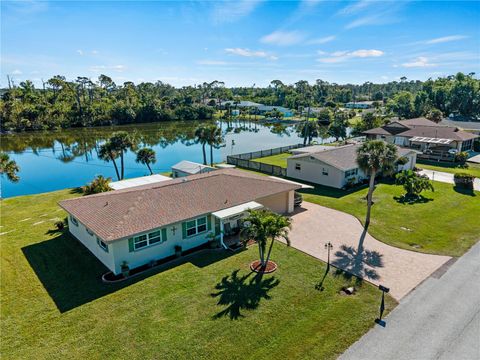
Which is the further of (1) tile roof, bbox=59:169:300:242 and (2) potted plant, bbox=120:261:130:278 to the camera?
(1) tile roof, bbox=59:169:300:242

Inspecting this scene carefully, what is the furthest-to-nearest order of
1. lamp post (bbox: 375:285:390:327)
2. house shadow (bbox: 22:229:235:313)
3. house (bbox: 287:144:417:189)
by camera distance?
house (bbox: 287:144:417:189)
house shadow (bbox: 22:229:235:313)
lamp post (bbox: 375:285:390:327)

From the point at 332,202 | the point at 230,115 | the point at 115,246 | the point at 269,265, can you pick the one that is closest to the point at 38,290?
the point at 115,246

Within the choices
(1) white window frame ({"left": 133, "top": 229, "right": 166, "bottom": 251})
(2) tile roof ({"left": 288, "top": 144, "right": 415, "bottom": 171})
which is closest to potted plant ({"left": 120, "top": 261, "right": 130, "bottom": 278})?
(1) white window frame ({"left": 133, "top": 229, "right": 166, "bottom": 251})

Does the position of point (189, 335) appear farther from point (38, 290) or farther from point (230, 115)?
point (230, 115)

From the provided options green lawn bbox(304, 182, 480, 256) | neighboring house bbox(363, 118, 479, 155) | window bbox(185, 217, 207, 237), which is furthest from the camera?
neighboring house bbox(363, 118, 479, 155)

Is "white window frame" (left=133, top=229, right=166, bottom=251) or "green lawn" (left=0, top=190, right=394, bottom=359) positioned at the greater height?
A: "white window frame" (left=133, top=229, right=166, bottom=251)

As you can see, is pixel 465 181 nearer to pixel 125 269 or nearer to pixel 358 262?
pixel 358 262

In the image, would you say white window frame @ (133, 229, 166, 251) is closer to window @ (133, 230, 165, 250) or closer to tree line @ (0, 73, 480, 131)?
window @ (133, 230, 165, 250)

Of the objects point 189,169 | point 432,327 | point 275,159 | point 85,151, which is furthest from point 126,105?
point 432,327

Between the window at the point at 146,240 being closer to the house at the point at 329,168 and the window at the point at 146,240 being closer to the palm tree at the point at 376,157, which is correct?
the palm tree at the point at 376,157
